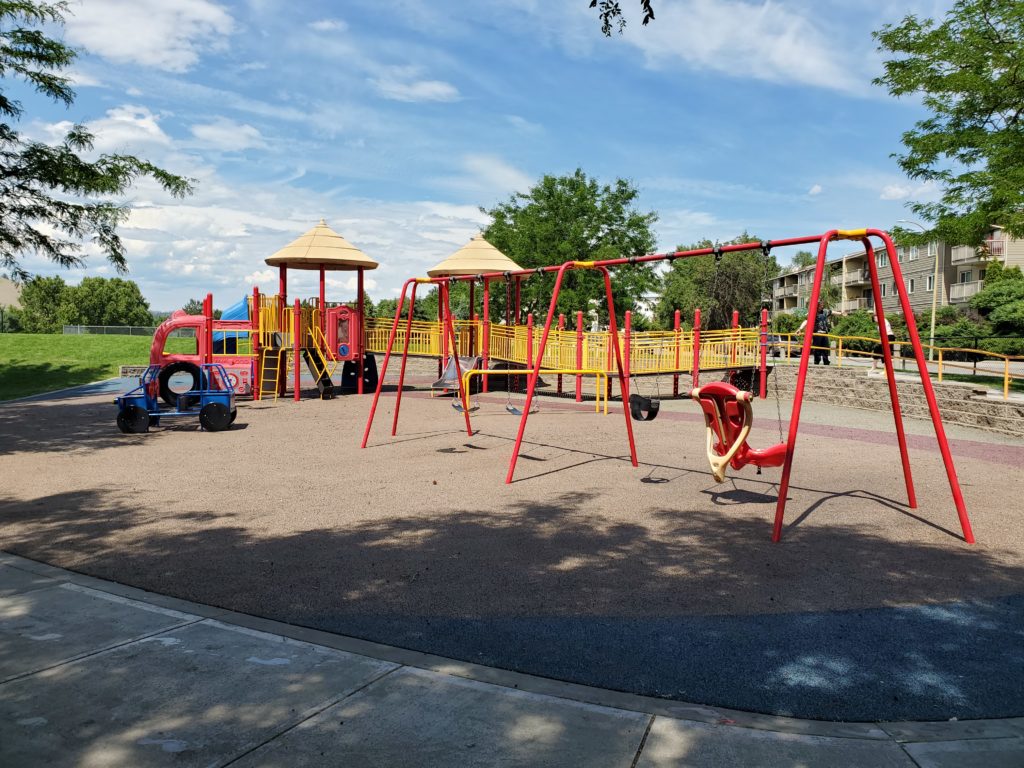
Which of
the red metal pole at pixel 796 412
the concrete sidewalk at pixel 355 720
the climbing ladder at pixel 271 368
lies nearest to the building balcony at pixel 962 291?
the climbing ladder at pixel 271 368

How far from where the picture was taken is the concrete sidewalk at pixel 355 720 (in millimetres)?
3037

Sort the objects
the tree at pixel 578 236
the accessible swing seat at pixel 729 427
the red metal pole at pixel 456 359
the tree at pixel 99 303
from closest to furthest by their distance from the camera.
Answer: the accessible swing seat at pixel 729 427
the red metal pole at pixel 456 359
the tree at pixel 578 236
the tree at pixel 99 303

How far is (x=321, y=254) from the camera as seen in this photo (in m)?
21.5

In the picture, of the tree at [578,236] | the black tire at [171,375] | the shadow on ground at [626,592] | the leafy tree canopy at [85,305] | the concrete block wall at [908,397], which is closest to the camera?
the shadow on ground at [626,592]

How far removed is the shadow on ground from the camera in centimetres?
384

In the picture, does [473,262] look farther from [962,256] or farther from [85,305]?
[85,305]

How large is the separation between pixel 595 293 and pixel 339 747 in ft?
128

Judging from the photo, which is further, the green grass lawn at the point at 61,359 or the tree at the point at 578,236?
the tree at the point at 578,236

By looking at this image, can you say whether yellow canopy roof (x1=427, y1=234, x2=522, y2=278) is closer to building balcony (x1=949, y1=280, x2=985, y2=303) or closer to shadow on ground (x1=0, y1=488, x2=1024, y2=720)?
shadow on ground (x1=0, y1=488, x2=1024, y2=720)

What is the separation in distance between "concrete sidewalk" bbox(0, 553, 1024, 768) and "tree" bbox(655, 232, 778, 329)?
51031 mm

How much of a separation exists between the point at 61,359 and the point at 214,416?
847 inches

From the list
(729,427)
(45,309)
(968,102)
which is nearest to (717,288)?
(968,102)

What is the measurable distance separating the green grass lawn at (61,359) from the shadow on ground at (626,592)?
19.8 meters

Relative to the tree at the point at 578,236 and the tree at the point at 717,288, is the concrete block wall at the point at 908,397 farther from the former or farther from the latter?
the tree at the point at 717,288
